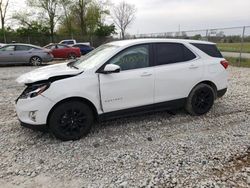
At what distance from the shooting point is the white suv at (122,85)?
392 cm

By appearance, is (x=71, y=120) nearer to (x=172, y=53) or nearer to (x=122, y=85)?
(x=122, y=85)

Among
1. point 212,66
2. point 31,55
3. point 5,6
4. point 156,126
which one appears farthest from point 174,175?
point 5,6

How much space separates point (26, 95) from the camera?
399cm

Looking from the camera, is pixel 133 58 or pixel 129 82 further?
pixel 133 58

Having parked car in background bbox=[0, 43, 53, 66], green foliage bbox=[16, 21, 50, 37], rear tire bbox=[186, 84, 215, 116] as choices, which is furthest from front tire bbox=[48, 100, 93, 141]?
green foliage bbox=[16, 21, 50, 37]

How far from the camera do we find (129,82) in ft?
14.1

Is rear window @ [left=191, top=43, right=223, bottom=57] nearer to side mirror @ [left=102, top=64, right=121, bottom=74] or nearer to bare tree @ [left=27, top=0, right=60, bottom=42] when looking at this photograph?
side mirror @ [left=102, top=64, right=121, bottom=74]

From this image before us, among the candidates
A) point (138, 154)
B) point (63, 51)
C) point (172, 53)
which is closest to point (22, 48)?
point (63, 51)

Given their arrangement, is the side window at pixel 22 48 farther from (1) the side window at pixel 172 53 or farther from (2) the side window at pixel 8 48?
(1) the side window at pixel 172 53

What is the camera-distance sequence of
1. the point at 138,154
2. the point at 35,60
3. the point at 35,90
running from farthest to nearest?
the point at 35,60, the point at 35,90, the point at 138,154

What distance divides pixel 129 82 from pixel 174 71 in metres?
0.99

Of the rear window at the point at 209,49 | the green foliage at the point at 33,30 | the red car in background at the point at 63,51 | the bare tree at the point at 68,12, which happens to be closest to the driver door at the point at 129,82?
the rear window at the point at 209,49

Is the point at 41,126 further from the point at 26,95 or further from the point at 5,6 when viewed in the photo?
the point at 5,6

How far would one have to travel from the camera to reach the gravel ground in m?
3.06
